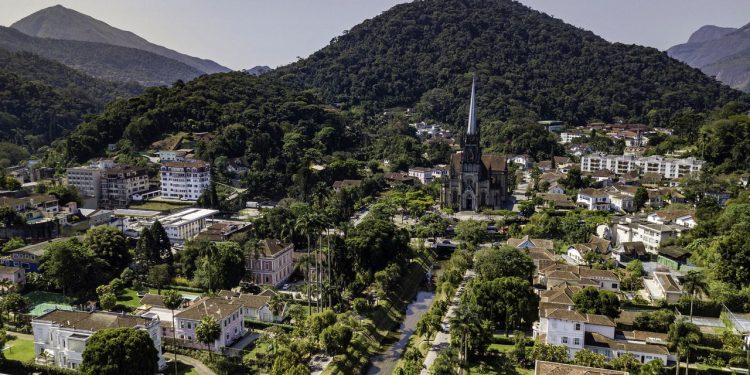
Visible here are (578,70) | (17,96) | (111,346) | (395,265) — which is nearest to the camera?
(111,346)

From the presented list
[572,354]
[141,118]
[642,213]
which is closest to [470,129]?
[642,213]

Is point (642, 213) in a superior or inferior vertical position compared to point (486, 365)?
superior

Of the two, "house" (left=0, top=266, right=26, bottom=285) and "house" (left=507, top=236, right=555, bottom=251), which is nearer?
"house" (left=0, top=266, right=26, bottom=285)

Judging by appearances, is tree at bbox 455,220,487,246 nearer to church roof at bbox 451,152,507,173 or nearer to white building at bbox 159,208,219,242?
church roof at bbox 451,152,507,173

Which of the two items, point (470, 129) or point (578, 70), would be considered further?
point (578, 70)

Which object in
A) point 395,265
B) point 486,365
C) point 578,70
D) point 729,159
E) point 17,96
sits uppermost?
point 578,70

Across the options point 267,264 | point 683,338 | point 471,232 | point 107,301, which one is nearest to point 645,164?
point 471,232

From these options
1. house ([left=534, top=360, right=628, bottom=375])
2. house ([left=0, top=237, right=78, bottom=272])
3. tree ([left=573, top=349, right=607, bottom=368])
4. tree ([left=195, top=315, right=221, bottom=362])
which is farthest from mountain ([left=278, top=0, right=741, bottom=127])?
tree ([left=195, top=315, right=221, bottom=362])

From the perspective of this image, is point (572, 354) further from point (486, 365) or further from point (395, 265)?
point (395, 265)
